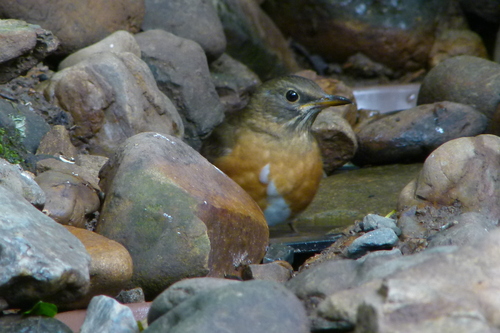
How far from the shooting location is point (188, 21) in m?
8.38

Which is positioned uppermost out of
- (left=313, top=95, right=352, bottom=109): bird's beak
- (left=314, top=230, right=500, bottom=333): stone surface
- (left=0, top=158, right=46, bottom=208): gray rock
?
(left=314, top=230, right=500, bottom=333): stone surface

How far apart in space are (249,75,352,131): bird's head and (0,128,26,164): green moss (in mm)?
1852

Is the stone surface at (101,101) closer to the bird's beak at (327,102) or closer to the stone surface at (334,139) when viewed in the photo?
the bird's beak at (327,102)

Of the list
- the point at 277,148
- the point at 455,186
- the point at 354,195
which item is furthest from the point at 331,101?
the point at 354,195

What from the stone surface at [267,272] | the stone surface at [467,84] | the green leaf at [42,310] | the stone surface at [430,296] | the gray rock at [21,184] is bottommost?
the stone surface at [467,84]

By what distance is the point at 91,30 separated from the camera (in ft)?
22.5

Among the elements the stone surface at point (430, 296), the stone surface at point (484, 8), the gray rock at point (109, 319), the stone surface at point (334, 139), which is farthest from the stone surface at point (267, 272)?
the stone surface at point (484, 8)

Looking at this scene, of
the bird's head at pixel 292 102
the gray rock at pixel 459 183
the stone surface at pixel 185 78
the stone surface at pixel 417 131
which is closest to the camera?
the gray rock at pixel 459 183

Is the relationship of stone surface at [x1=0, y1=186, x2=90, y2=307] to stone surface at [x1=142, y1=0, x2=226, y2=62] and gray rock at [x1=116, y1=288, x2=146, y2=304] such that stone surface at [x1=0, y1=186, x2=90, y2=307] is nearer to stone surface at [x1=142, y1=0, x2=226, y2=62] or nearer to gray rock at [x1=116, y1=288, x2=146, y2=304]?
gray rock at [x1=116, y1=288, x2=146, y2=304]

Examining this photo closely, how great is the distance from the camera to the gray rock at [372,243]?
391cm

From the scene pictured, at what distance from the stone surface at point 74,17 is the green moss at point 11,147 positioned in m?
1.75

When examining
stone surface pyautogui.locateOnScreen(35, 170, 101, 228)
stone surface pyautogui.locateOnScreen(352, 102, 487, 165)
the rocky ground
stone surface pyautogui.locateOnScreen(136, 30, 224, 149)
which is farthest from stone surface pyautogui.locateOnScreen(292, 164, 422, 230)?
stone surface pyautogui.locateOnScreen(35, 170, 101, 228)

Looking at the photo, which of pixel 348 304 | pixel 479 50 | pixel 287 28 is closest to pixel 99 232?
pixel 348 304

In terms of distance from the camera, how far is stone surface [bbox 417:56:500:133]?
7.83 meters
